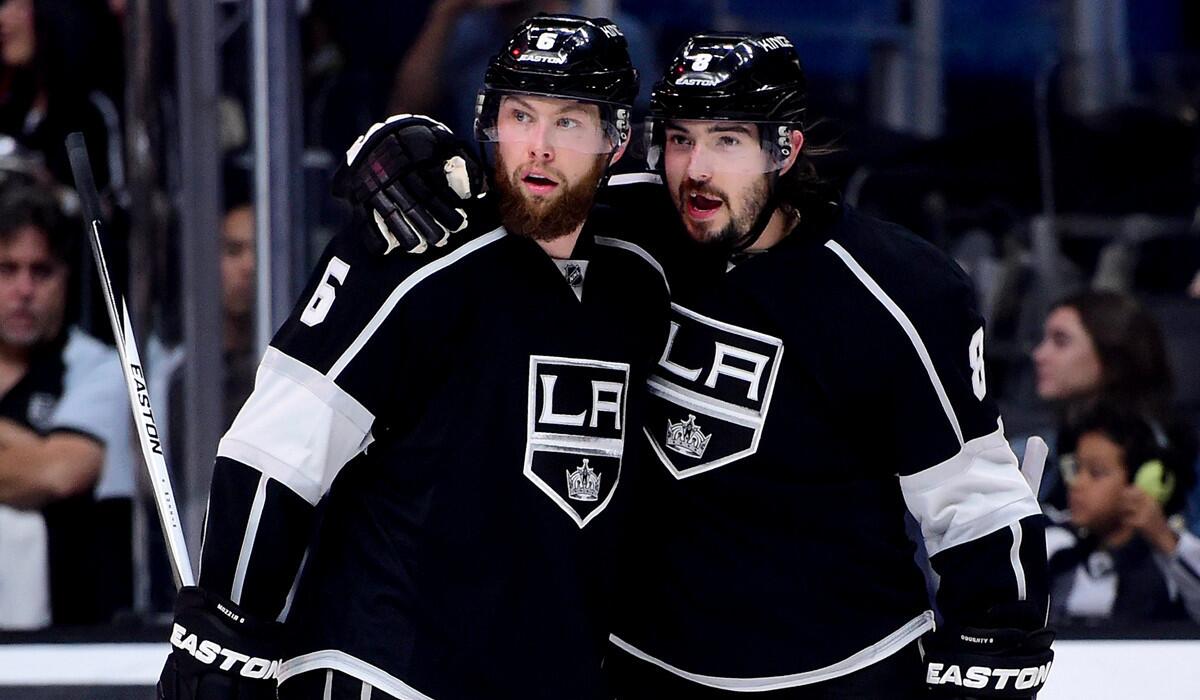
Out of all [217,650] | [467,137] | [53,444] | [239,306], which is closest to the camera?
[217,650]

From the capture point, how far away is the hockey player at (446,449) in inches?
64.7

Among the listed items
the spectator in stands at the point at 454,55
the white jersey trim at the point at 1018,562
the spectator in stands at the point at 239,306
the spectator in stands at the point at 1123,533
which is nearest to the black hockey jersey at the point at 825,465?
the white jersey trim at the point at 1018,562

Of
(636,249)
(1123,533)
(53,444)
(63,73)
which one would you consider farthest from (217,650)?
(63,73)

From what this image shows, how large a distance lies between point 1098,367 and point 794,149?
148 cm

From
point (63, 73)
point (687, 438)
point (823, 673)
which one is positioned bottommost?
point (823, 673)

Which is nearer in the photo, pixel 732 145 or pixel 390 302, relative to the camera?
pixel 390 302

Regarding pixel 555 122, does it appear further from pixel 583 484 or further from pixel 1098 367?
pixel 1098 367

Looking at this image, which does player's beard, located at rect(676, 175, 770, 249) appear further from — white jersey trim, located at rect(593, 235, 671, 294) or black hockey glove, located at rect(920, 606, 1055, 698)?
black hockey glove, located at rect(920, 606, 1055, 698)

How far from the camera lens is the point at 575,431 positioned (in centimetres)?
→ 172

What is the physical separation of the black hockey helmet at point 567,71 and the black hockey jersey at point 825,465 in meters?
0.24

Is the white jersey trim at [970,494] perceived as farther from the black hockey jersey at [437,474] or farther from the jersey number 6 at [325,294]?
the jersey number 6 at [325,294]

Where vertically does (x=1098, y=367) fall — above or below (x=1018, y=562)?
below

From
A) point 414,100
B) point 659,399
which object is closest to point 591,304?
point 659,399

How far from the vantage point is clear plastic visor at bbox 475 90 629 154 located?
172 cm
